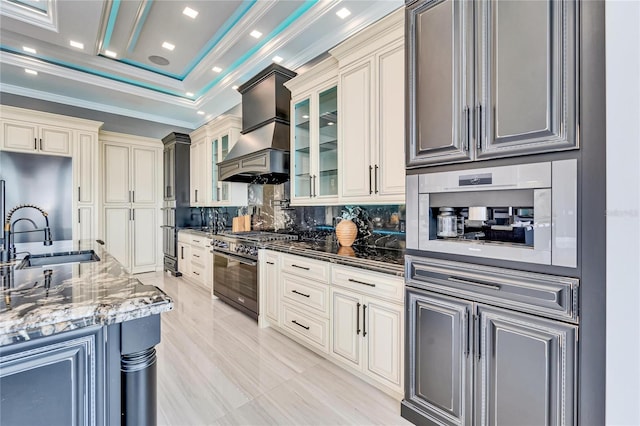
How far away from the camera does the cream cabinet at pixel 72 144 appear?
406 cm

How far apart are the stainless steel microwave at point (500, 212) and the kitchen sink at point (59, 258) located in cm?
216

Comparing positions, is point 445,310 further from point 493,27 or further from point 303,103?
point 303,103

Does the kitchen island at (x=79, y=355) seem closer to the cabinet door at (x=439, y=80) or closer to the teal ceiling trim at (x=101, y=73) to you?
the cabinet door at (x=439, y=80)

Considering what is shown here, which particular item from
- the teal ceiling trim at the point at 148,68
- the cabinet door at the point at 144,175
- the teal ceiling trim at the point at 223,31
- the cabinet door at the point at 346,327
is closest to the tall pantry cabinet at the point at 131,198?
the cabinet door at the point at 144,175

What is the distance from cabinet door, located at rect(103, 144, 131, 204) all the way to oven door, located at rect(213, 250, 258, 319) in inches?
112

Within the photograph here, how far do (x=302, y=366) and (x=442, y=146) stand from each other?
1.94 m

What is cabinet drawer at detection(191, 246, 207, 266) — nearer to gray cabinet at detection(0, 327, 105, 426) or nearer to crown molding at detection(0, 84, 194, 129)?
crown molding at detection(0, 84, 194, 129)

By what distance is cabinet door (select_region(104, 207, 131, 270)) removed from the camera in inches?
206

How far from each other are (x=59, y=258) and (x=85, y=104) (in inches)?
168

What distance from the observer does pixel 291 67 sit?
3.74m

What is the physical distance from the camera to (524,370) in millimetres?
1278

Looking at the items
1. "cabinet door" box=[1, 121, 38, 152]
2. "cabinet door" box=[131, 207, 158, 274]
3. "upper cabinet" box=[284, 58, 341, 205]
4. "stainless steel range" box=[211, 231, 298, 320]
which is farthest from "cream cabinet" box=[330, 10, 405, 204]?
"cabinet door" box=[131, 207, 158, 274]

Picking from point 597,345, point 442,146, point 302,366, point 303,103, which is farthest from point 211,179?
point 597,345

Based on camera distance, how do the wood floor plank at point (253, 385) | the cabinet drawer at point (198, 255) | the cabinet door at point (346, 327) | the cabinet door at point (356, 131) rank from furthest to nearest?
1. the cabinet drawer at point (198, 255)
2. the cabinet door at point (356, 131)
3. the cabinet door at point (346, 327)
4. the wood floor plank at point (253, 385)
